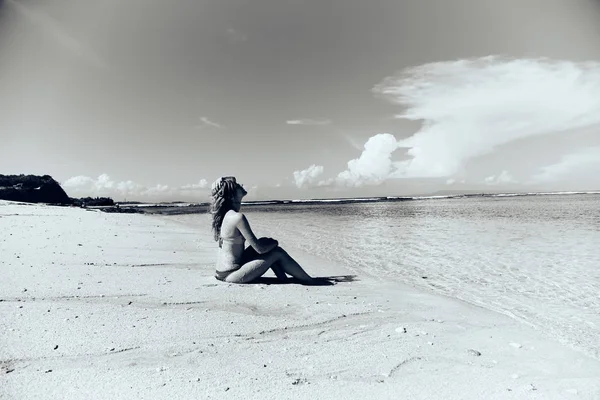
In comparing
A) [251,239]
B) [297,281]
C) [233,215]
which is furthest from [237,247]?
[297,281]

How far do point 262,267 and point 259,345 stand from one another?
2.99 meters

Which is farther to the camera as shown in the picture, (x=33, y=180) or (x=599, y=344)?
(x=33, y=180)

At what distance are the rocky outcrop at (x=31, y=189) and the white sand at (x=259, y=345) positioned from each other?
174 feet

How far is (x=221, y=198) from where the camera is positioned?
743 cm

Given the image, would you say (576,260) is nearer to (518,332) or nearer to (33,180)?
(518,332)

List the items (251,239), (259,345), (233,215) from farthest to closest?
(233,215)
(251,239)
(259,345)

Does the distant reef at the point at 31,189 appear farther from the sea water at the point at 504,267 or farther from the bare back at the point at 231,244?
the bare back at the point at 231,244

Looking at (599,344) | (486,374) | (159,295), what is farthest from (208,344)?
(599,344)

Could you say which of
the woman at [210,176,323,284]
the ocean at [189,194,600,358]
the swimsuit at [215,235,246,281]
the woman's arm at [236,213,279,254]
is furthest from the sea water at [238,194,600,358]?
the swimsuit at [215,235,246,281]

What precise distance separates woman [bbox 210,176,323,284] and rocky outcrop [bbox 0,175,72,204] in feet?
174

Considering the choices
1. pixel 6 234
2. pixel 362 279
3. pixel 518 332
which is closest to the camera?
pixel 518 332

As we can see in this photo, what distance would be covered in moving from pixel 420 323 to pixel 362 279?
10.7 feet

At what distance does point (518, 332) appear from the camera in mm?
4965

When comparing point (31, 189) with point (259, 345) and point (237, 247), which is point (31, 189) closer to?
point (237, 247)
